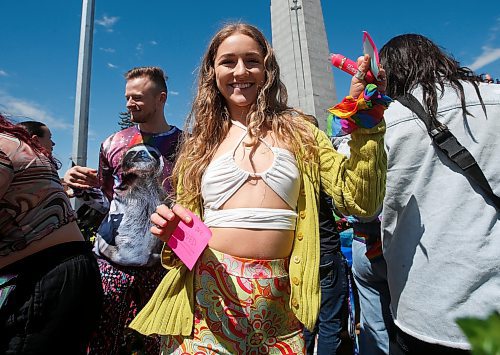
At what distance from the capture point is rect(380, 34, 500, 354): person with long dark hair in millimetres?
1131

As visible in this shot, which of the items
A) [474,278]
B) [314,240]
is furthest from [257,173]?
[474,278]

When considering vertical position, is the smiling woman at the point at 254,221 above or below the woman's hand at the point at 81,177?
below

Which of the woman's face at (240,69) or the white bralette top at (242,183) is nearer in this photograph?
the white bralette top at (242,183)

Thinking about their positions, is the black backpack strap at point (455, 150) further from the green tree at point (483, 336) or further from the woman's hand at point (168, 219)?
the green tree at point (483, 336)

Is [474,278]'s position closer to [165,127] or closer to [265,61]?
[265,61]

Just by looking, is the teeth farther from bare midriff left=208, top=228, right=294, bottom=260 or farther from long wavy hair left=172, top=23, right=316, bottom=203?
bare midriff left=208, top=228, right=294, bottom=260

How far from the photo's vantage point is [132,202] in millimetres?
2199

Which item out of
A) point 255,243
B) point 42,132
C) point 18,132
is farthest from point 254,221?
point 42,132

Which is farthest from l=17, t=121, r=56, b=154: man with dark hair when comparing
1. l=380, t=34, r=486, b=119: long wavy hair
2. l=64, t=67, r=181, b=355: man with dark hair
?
l=380, t=34, r=486, b=119: long wavy hair

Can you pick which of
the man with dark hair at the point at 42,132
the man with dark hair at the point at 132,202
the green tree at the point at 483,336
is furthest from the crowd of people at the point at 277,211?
the man with dark hair at the point at 42,132

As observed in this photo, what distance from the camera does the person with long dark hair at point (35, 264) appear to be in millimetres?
1344

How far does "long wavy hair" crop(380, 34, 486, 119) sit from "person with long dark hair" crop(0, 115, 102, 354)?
1.37 meters

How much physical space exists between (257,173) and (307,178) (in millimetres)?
176

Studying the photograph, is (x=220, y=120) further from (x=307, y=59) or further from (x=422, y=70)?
(x=307, y=59)
